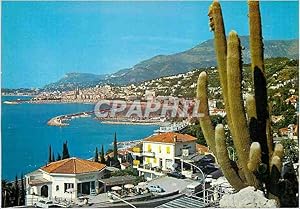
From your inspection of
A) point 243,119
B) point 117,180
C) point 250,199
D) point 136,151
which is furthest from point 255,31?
point 117,180

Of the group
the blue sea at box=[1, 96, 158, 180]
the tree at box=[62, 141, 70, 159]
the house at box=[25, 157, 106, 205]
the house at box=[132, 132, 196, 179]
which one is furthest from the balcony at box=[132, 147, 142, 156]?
the tree at box=[62, 141, 70, 159]

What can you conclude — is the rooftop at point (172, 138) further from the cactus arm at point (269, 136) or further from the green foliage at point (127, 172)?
the cactus arm at point (269, 136)

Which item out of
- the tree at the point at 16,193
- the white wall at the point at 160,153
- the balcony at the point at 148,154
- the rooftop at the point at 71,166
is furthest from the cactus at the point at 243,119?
the tree at the point at 16,193

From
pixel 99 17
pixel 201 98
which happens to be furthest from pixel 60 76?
pixel 201 98

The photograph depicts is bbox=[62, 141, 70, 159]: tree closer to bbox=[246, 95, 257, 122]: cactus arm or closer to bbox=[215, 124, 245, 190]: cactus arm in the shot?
bbox=[215, 124, 245, 190]: cactus arm

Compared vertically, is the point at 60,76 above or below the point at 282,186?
above

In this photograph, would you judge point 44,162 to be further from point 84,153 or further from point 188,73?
point 188,73
